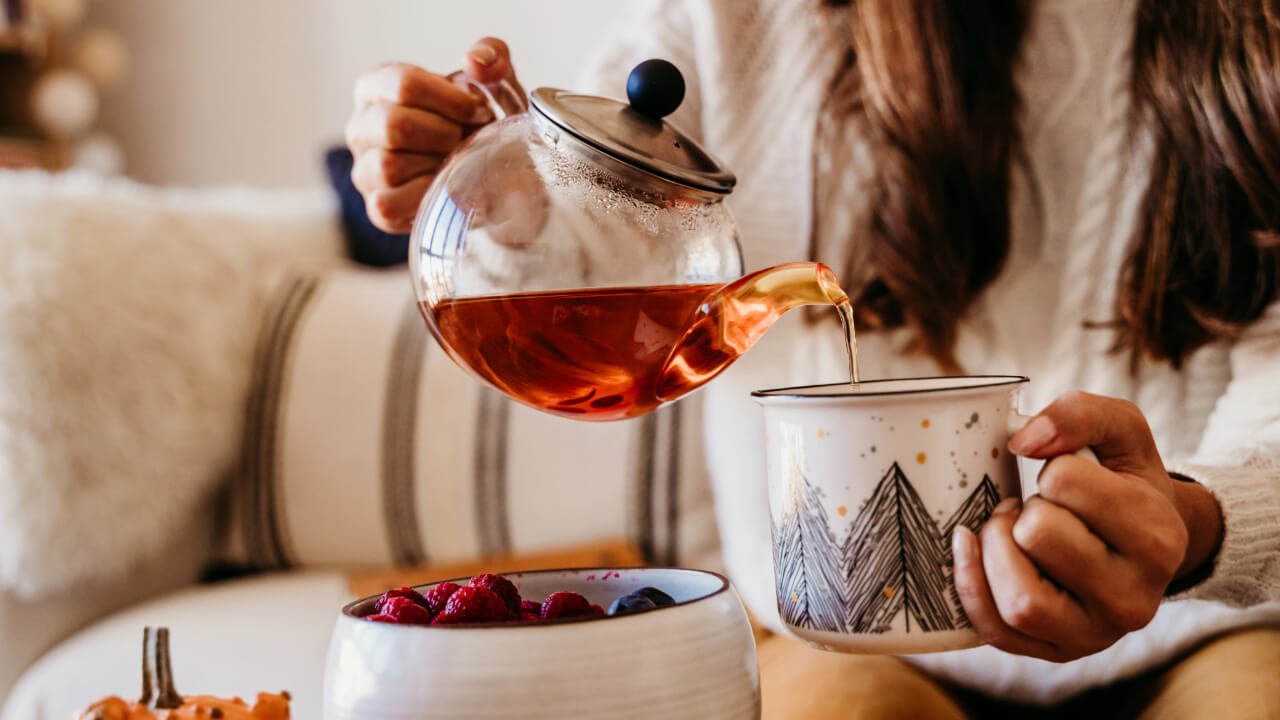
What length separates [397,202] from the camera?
2.39 feet

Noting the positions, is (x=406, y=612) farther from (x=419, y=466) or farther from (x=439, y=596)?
(x=419, y=466)

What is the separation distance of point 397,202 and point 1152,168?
1.89 ft

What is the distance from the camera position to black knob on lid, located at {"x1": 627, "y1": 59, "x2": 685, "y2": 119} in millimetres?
515

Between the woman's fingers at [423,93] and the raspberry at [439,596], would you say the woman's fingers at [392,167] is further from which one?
the raspberry at [439,596]

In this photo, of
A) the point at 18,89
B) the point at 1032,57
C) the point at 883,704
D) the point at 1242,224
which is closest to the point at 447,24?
the point at 18,89

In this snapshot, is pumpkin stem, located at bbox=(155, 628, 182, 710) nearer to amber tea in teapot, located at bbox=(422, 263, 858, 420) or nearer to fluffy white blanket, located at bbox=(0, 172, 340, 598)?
amber tea in teapot, located at bbox=(422, 263, 858, 420)

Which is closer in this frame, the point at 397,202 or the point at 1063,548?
the point at 1063,548

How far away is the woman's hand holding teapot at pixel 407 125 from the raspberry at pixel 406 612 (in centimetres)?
33

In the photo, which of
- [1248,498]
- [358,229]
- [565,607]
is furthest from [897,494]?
[358,229]

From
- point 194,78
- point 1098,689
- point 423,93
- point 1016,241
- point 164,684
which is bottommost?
point 1098,689

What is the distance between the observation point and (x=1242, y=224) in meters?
0.80

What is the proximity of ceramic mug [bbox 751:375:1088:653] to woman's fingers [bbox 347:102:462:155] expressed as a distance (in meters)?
0.34

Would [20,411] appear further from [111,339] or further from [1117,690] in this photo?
[1117,690]

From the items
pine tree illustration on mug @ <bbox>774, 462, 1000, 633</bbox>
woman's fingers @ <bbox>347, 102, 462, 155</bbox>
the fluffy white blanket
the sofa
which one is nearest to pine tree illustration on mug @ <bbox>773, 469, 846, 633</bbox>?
pine tree illustration on mug @ <bbox>774, 462, 1000, 633</bbox>
